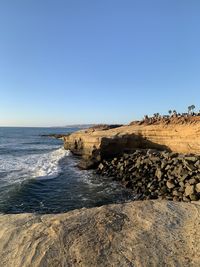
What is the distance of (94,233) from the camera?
6008mm

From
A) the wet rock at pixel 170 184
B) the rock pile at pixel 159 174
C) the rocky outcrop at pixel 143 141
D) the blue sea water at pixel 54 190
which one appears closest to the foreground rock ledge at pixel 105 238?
the rock pile at pixel 159 174

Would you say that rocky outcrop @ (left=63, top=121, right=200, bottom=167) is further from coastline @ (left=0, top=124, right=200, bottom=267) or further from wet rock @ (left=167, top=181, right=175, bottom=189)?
coastline @ (left=0, top=124, right=200, bottom=267)

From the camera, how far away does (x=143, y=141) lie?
86.0ft

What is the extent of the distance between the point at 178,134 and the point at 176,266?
18066 mm

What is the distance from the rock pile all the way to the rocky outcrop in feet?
7.47

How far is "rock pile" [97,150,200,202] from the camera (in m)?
13.5

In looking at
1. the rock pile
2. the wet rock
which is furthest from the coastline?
the wet rock

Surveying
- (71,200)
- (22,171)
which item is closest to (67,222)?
(71,200)

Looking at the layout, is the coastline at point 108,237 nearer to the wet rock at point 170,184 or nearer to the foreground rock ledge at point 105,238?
the foreground rock ledge at point 105,238

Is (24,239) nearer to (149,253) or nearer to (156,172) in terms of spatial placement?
(149,253)

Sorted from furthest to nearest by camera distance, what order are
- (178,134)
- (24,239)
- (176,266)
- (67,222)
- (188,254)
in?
(178,134) → (67,222) → (24,239) → (188,254) → (176,266)

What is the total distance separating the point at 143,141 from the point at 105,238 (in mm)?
20787

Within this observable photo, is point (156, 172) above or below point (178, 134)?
below

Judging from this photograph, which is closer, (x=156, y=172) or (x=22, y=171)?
(x=156, y=172)
